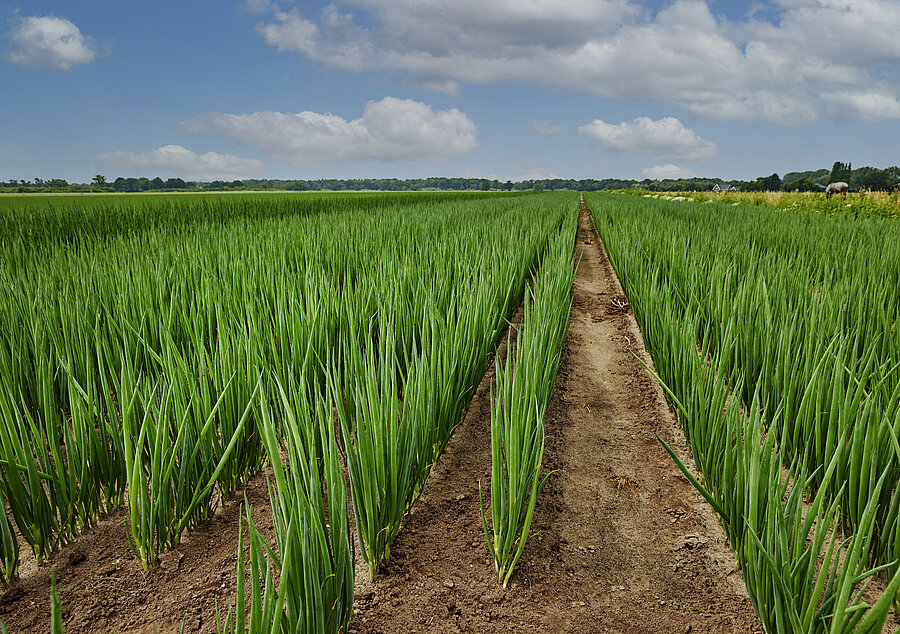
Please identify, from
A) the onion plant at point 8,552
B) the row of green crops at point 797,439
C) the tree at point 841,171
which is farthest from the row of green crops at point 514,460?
the tree at point 841,171

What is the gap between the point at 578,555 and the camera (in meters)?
1.34

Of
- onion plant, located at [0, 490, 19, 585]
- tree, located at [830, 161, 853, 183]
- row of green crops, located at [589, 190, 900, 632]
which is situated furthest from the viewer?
tree, located at [830, 161, 853, 183]

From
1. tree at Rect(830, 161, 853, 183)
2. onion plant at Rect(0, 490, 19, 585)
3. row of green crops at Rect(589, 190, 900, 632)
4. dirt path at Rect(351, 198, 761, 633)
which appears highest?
tree at Rect(830, 161, 853, 183)

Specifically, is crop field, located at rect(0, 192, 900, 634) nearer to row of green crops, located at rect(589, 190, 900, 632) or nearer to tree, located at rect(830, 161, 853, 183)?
row of green crops, located at rect(589, 190, 900, 632)

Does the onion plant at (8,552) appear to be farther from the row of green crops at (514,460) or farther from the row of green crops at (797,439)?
the row of green crops at (797,439)

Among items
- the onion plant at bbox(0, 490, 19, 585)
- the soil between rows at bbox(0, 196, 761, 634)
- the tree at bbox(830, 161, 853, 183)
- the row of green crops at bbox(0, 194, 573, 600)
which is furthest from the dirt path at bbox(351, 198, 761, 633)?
the tree at bbox(830, 161, 853, 183)

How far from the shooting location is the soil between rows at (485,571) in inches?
44.2

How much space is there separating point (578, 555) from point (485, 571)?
0.26m

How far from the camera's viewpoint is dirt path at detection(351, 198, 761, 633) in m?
1.14

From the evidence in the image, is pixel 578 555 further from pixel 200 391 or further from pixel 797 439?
pixel 200 391

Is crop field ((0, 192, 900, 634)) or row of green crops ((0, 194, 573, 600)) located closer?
crop field ((0, 192, 900, 634))

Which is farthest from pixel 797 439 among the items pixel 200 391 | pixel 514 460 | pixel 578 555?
pixel 200 391

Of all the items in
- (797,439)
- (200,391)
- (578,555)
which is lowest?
(578,555)

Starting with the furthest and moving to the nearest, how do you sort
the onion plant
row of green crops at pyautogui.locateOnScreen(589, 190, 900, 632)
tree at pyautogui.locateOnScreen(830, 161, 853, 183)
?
tree at pyautogui.locateOnScreen(830, 161, 853, 183) < the onion plant < row of green crops at pyautogui.locateOnScreen(589, 190, 900, 632)
